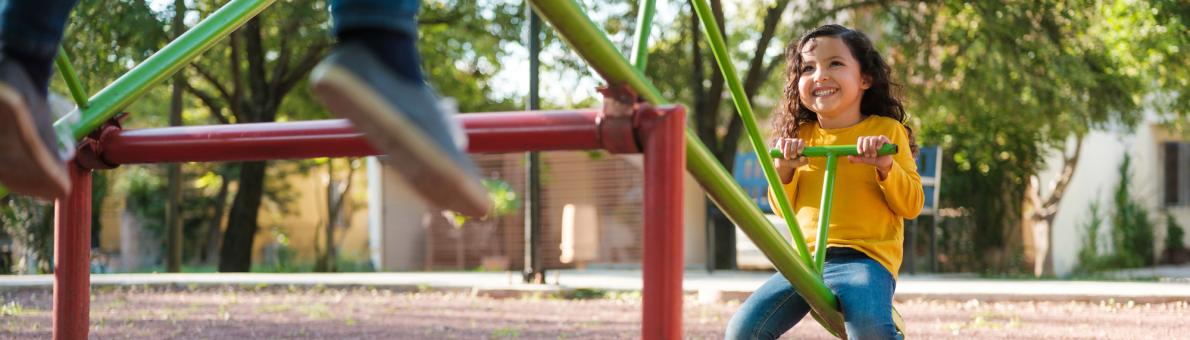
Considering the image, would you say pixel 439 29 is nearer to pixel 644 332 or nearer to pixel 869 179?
pixel 869 179

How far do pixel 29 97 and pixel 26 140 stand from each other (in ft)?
0.20

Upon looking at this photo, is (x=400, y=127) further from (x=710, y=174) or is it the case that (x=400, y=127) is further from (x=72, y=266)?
(x=72, y=266)

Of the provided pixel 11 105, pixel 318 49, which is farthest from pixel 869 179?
pixel 318 49

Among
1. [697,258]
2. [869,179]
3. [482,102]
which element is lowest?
[697,258]

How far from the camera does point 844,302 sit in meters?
2.46

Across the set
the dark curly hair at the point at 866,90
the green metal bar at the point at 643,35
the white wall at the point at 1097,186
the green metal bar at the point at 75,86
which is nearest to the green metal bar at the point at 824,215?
the dark curly hair at the point at 866,90

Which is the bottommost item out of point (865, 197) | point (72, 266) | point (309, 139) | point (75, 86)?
point (72, 266)

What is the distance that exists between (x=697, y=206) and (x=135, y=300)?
771 centimetres

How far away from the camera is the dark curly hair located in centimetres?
285

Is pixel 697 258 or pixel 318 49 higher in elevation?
pixel 318 49

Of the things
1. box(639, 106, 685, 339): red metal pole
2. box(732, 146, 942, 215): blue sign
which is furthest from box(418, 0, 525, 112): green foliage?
box(639, 106, 685, 339): red metal pole

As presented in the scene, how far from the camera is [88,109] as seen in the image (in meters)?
2.24

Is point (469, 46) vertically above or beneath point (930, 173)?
above

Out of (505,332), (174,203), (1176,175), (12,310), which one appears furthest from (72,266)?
(1176,175)
